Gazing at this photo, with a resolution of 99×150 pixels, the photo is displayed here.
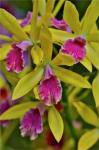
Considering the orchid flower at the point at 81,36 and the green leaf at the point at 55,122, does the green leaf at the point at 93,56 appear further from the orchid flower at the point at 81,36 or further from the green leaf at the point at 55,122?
the green leaf at the point at 55,122

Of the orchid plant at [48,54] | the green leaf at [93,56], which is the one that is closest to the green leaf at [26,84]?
the orchid plant at [48,54]

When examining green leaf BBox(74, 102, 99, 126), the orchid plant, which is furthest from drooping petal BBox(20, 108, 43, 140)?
green leaf BBox(74, 102, 99, 126)

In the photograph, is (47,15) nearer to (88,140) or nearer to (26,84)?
(26,84)

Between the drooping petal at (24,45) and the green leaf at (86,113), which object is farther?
the green leaf at (86,113)

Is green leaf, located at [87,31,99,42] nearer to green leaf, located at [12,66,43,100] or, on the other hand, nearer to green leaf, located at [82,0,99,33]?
green leaf, located at [82,0,99,33]

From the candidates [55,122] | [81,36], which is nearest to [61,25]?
[81,36]
